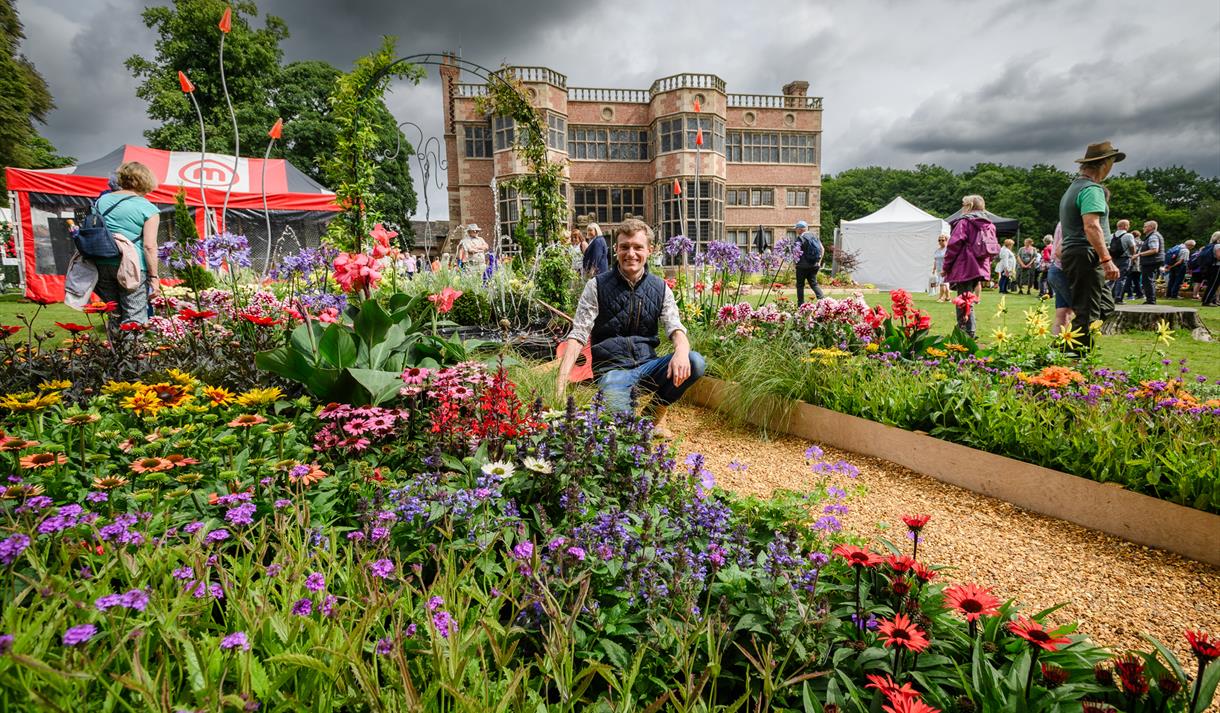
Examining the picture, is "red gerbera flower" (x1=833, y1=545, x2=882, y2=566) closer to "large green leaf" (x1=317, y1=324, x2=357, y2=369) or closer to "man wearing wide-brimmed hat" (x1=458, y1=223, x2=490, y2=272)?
"large green leaf" (x1=317, y1=324, x2=357, y2=369)

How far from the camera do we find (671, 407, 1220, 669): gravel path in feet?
6.01

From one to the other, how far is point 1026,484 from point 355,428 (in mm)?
2943

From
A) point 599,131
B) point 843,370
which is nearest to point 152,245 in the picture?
point 843,370

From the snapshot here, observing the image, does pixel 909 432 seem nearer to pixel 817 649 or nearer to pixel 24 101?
pixel 817 649

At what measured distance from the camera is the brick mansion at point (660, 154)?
24562mm

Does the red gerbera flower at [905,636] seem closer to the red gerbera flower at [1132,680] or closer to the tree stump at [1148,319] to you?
the red gerbera flower at [1132,680]

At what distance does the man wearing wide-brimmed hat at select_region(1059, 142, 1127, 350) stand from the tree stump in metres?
3.83

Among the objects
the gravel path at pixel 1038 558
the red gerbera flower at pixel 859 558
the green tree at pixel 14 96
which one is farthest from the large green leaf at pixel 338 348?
the green tree at pixel 14 96

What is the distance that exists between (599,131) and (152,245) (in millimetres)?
24139

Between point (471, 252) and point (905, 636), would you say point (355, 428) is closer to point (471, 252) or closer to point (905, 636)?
point (905, 636)

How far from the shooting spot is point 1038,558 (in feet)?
7.18

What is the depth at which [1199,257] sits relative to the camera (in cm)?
1213

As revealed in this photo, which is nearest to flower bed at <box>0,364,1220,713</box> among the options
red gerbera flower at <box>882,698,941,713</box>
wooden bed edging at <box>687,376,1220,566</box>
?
red gerbera flower at <box>882,698,941,713</box>

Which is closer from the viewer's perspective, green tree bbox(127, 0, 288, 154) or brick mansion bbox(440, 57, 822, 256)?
green tree bbox(127, 0, 288, 154)
